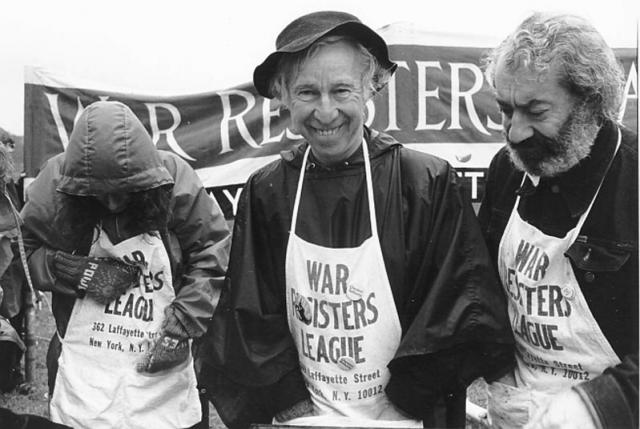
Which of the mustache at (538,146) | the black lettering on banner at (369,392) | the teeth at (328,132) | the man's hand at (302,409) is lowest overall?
the man's hand at (302,409)

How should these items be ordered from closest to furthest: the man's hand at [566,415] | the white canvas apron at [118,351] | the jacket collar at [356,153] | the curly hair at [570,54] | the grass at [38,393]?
the man's hand at [566,415]
the curly hair at [570,54]
the jacket collar at [356,153]
the white canvas apron at [118,351]
the grass at [38,393]

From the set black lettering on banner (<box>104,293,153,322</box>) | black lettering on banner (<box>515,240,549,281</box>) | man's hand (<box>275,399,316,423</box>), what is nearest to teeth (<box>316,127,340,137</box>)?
black lettering on banner (<box>515,240,549,281</box>)

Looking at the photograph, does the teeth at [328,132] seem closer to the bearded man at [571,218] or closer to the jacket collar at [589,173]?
the bearded man at [571,218]

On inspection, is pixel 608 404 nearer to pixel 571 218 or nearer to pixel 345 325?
pixel 571 218

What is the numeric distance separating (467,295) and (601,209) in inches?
12.7

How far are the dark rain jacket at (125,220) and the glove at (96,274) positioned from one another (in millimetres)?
37

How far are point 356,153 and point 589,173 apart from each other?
50 cm

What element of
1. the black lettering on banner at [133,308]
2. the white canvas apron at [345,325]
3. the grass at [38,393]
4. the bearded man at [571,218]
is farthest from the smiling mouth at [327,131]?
the grass at [38,393]

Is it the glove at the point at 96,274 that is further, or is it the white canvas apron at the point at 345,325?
the glove at the point at 96,274

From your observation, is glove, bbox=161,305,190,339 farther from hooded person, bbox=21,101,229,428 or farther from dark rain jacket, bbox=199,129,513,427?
dark rain jacket, bbox=199,129,513,427

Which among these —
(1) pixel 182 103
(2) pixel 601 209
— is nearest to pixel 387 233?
(2) pixel 601 209

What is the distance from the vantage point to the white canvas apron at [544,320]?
1.75 meters

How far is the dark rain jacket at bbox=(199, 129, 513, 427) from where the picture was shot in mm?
1796

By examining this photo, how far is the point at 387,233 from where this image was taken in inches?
72.6
